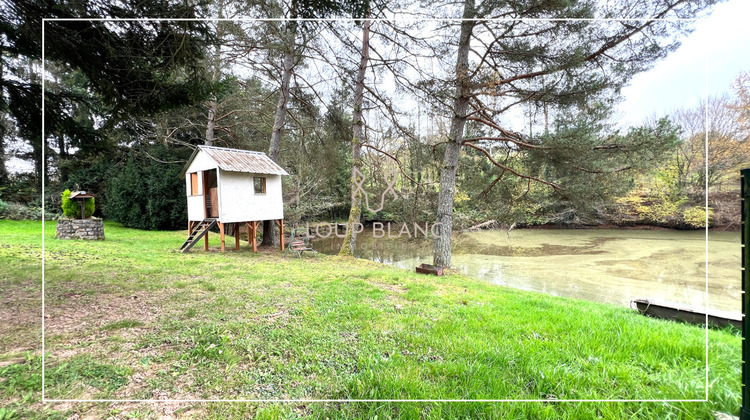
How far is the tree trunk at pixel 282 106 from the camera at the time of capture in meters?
2.63

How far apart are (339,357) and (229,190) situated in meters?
5.79

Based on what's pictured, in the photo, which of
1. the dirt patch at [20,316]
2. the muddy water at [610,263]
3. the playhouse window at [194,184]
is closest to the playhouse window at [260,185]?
the playhouse window at [194,184]

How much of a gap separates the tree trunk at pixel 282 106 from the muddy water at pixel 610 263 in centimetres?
366

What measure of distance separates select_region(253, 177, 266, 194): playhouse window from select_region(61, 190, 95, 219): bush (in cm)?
483

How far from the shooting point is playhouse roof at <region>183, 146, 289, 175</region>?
580 centimetres

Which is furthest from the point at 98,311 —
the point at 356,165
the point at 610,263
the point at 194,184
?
the point at 610,263

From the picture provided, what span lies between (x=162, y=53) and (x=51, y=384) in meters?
2.62

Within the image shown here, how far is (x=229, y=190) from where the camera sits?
5.94 m

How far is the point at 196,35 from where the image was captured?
7.48 ft

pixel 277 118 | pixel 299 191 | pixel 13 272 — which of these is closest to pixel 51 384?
A: pixel 13 272

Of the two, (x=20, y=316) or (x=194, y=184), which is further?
(x=194, y=184)

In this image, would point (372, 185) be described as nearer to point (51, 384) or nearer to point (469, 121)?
point (469, 121)

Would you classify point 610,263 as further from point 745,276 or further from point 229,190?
point 229,190

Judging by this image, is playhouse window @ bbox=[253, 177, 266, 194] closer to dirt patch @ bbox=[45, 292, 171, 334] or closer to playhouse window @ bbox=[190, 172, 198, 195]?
playhouse window @ bbox=[190, 172, 198, 195]
